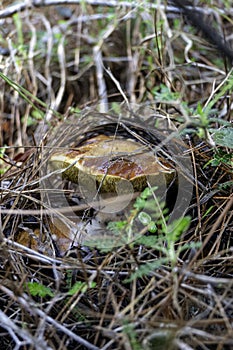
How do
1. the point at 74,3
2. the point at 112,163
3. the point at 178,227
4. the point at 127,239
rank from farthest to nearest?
the point at 74,3 → the point at 112,163 → the point at 127,239 → the point at 178,227

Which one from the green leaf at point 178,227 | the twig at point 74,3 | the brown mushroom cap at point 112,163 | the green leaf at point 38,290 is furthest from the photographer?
the twig at point 74,3

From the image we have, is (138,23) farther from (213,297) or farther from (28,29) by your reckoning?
(213,297)

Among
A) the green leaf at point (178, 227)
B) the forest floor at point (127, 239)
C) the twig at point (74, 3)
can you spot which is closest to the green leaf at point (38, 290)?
the forest floor at point (127, 239)

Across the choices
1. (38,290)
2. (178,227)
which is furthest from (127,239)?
(38,290)

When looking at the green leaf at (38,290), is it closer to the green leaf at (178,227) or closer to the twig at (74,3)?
the green leaf at (178,227)

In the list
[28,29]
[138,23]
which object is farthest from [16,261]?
[28,29]

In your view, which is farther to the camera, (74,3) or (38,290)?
(74,3)

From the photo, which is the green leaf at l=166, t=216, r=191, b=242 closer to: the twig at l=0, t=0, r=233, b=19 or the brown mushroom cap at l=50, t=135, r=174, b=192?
the brown mushroom cap at l=50, t=135, r=174, b=192

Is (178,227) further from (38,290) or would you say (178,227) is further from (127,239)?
(38,290)

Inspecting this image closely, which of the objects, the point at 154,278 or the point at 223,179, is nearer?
the point at 154,278
